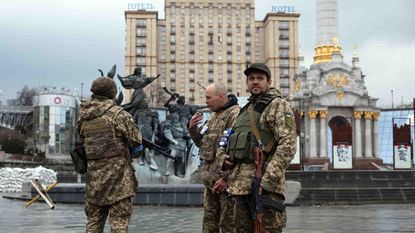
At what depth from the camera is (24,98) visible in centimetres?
11425

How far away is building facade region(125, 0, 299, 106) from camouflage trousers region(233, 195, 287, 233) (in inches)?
4737

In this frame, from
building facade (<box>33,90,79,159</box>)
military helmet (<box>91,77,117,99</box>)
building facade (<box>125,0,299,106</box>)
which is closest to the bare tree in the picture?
building facade (<box>125,0,299,106</box>)

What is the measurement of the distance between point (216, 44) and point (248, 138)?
414 ft

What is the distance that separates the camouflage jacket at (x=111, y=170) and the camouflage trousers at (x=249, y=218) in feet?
4.54

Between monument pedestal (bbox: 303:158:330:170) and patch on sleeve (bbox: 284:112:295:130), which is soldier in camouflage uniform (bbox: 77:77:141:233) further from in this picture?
monument pedestal (bbox: 303:158:330:170)

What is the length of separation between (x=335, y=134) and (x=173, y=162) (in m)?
17.5

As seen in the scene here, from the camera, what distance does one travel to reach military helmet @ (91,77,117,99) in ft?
21.4

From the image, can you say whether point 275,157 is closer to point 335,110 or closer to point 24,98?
point 335,110

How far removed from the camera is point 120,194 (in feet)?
20.1

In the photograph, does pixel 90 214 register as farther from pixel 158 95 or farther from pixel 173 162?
pixel 158 95

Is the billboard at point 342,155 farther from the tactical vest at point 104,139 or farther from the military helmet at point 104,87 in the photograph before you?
the tactical vest at point 104,139

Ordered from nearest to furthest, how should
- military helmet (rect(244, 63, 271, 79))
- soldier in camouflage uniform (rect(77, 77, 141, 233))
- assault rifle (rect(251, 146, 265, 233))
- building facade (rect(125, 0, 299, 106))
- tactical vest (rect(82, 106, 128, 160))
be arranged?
assault rifle (rect(251, 146, 265, 233)) < military helmet (rect(244, 63, 271, 79)) < soldier in camouflage uniform (rect(77, 77, 141, 233)) < tactical vest (rect(82, 106, 128, 160)) < building facade (rect(125, 0, 299, 106))

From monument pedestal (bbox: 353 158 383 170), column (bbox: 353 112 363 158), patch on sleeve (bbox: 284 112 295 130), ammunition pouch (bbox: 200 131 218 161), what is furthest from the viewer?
column (bbox: 353 112 363 158)

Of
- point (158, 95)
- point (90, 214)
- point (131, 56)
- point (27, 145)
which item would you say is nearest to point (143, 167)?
point (90, 214)
